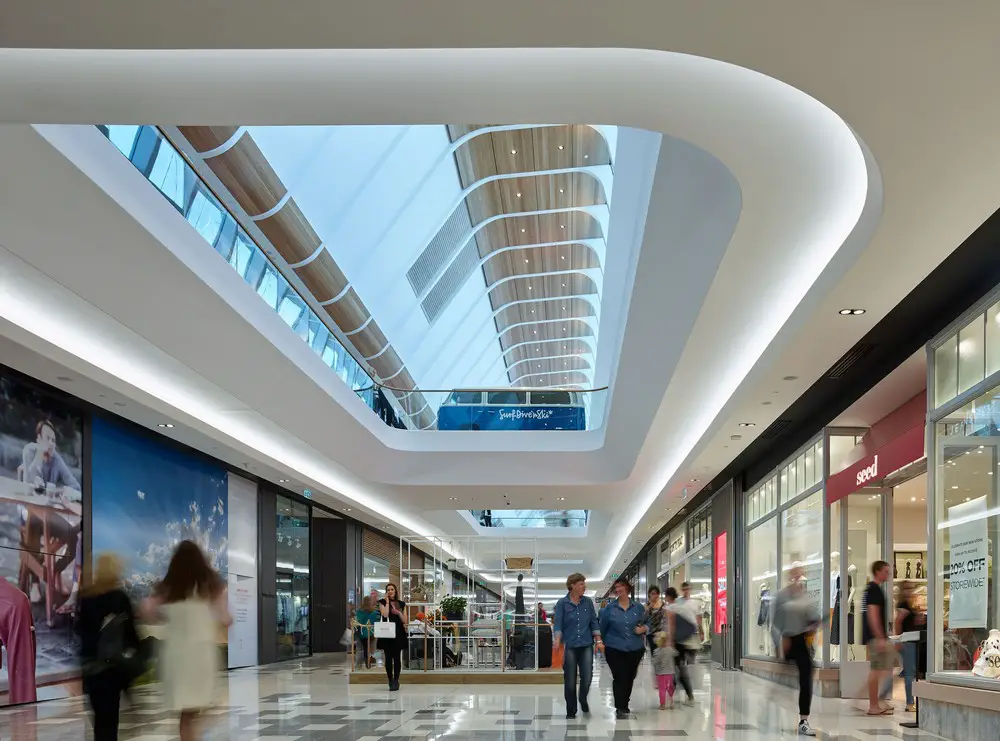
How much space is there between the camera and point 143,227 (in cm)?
769

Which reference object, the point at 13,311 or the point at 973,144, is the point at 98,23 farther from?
the point at 13,311

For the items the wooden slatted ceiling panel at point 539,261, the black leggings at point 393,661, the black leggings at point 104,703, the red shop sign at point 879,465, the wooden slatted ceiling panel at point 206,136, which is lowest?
the black leggings at point 393,661

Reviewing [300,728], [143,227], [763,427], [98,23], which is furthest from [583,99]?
[763,427]

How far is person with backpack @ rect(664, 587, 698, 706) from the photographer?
11.2 m

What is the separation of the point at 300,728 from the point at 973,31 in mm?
7396

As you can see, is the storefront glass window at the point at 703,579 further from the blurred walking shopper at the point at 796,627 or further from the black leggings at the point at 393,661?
the blurred walking shopper at the point at 796,627

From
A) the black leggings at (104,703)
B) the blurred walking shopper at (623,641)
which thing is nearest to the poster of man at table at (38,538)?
the blurred walking shopper at (623,641)

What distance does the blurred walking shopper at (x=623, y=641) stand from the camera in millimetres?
10023

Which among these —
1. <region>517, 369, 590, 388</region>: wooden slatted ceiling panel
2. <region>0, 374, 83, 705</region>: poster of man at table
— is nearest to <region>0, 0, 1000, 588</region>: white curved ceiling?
<region>0, 374, 83, 705</region>: poster of man at table

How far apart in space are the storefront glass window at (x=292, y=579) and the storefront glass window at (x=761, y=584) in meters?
9.80

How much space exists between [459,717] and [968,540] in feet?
15.9

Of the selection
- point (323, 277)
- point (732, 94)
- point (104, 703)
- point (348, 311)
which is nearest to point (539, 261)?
point (348, 311)

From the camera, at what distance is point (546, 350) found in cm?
2392

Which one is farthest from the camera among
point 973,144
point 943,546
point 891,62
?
point 943,546
